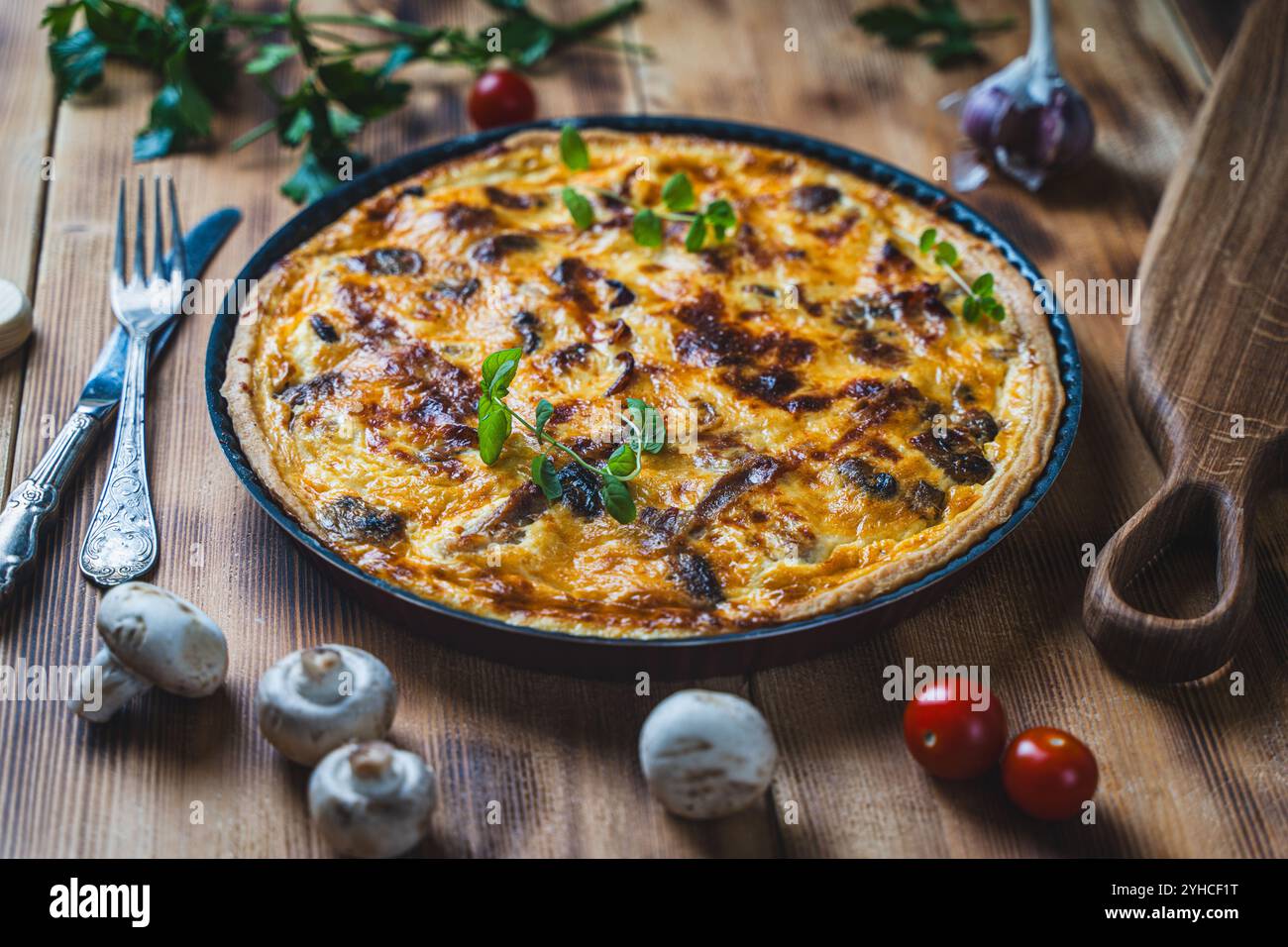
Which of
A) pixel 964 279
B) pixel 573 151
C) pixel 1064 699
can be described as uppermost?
pixel 573 151

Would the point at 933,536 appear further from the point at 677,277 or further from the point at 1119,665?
the point at 677,277

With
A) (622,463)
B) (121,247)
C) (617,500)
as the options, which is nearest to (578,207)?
(622,463)

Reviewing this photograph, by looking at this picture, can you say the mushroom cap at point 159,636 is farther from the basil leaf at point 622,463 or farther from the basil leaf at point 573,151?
the basil leaf at point 573,151

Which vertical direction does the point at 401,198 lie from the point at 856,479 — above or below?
above

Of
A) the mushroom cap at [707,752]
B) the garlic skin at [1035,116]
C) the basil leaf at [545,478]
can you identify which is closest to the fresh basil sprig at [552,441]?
the basil leaf at [545,478]

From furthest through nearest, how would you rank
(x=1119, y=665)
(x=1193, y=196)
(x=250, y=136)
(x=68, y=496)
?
(x=250, y=136) < (x=1193, y=196) < (x=68, y=496) < (x=1119, y=665)

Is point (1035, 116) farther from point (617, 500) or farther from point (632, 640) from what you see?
point (632, 640)

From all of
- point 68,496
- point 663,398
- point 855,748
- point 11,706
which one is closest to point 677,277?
point 663,398
